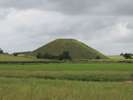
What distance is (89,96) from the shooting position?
19.7 metres

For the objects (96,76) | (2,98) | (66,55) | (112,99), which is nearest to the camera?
(2,98)

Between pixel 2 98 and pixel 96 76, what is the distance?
43135 millimetres

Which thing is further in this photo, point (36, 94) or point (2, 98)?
point (36, 94)

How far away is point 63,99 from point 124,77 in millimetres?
43751

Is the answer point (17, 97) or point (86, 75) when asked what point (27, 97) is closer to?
point (17, 97)

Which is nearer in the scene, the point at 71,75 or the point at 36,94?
the point at 36,94

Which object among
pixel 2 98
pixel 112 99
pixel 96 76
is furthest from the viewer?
pixel 96 76

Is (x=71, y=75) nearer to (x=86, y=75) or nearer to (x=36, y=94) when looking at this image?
(x=86, y=75)

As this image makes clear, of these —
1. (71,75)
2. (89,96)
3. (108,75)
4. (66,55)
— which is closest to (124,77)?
(108,75)

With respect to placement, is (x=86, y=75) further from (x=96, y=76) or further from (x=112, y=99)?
(x=112, y=99)

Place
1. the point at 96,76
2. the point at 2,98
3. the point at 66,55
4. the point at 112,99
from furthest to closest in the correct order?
the point at 66,55
the point at 96,76
the point at 112,99
the point at 2,98

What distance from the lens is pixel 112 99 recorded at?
745 inches

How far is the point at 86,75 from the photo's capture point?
204 feet

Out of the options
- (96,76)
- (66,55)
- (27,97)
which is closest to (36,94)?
(27,97)
